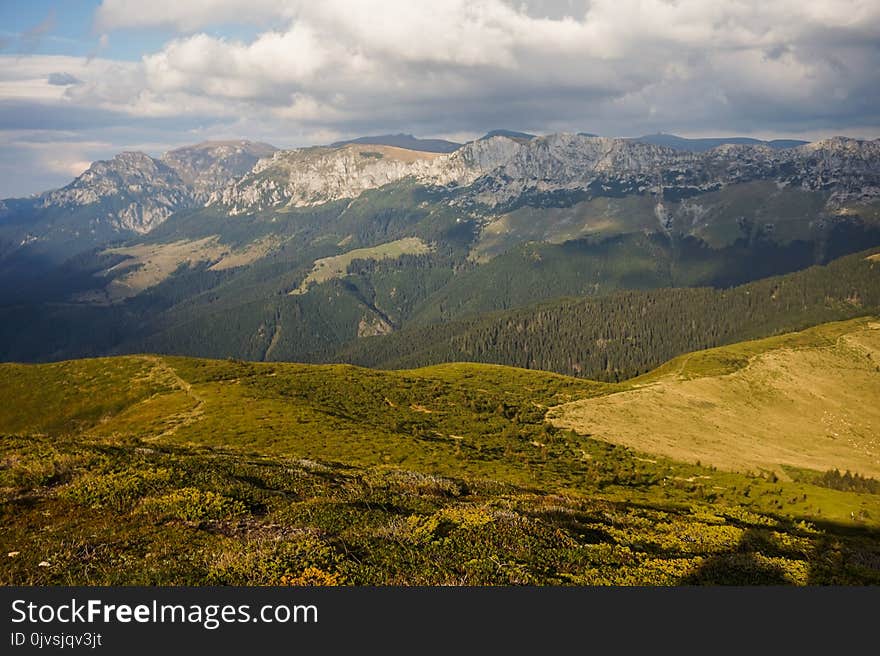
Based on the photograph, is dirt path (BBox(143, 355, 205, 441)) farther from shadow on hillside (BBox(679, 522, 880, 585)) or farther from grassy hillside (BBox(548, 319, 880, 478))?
shadow on hillside (BBox(679, 522, 880, 585))

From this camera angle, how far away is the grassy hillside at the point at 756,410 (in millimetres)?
90688

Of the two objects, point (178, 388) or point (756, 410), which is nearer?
point (178, 388)

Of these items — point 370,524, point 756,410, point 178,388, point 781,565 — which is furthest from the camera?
point 756,410

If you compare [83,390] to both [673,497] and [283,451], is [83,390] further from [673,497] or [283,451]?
[673,497]

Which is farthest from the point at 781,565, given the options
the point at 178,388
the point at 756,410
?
the point at 756,410

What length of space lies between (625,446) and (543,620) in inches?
3065

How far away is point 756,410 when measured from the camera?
12094 cm

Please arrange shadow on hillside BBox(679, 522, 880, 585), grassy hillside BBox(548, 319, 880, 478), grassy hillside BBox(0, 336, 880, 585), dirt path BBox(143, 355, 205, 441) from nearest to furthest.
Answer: grassy hillside BBox(0, 336, 880, 585) < shadow on hillside BBox(679, 522, 880, 585) < dirt path BBox(143, 355, 205, 441) < grassy hillside BBox(548, 319, 880, 478)

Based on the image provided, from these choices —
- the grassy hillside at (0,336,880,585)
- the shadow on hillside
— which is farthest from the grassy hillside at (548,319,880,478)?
the shadow on hillside

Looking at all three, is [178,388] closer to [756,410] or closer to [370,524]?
[370,524]

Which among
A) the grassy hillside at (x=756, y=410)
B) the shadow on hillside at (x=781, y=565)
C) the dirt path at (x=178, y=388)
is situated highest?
the shadow on hillside at (x=781, y=565)

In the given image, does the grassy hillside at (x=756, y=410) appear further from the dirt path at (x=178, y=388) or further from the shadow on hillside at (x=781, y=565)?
the dirt path at (x=178, y=388)

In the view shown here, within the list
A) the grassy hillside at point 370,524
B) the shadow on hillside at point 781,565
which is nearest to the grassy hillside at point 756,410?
the grassy hillside at point 370,524

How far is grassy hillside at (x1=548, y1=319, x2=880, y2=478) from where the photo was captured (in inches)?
3570
